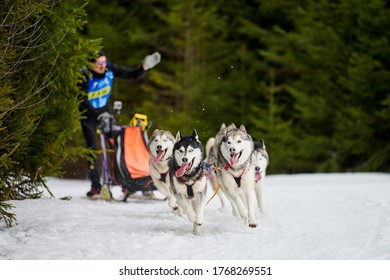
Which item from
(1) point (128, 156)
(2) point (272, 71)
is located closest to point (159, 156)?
(1) point (128, 156)

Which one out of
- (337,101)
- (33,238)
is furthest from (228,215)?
(337,101)

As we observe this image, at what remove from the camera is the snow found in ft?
17.7

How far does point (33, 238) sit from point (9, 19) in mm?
2076

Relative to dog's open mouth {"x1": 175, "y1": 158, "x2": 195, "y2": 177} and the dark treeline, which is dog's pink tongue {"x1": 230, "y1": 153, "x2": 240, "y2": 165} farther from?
the dark treeline

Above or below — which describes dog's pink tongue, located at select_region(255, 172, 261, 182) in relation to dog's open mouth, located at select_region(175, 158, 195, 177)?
below

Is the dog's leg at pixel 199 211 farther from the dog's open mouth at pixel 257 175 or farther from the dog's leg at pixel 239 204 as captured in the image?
the dog's open mouth at pixel 257 175

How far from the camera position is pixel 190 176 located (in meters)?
6.11

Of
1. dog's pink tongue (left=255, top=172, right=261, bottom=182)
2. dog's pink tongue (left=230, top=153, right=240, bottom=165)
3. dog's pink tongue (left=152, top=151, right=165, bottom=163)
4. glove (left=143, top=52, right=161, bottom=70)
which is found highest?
glove (left=143, top=52, right=161, bottom=70)

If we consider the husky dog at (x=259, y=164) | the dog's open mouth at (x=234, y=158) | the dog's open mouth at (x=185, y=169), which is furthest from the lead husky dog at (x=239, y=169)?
the dog's open mouth at (x=185, y=169)

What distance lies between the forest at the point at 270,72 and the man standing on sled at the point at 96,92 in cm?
445

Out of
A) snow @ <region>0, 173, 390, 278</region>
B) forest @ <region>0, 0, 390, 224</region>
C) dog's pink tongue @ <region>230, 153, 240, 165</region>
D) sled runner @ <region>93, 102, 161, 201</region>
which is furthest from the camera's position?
forest @ <region>0, 0, 390, 224</region>

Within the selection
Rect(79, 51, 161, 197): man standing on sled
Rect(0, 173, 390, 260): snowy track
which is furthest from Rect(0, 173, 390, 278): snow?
Rect(79, 51, 161, 197): man standing on sled

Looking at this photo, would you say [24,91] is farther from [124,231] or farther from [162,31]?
[162,31]

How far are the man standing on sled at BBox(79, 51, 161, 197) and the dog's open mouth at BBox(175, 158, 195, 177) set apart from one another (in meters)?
3.14
